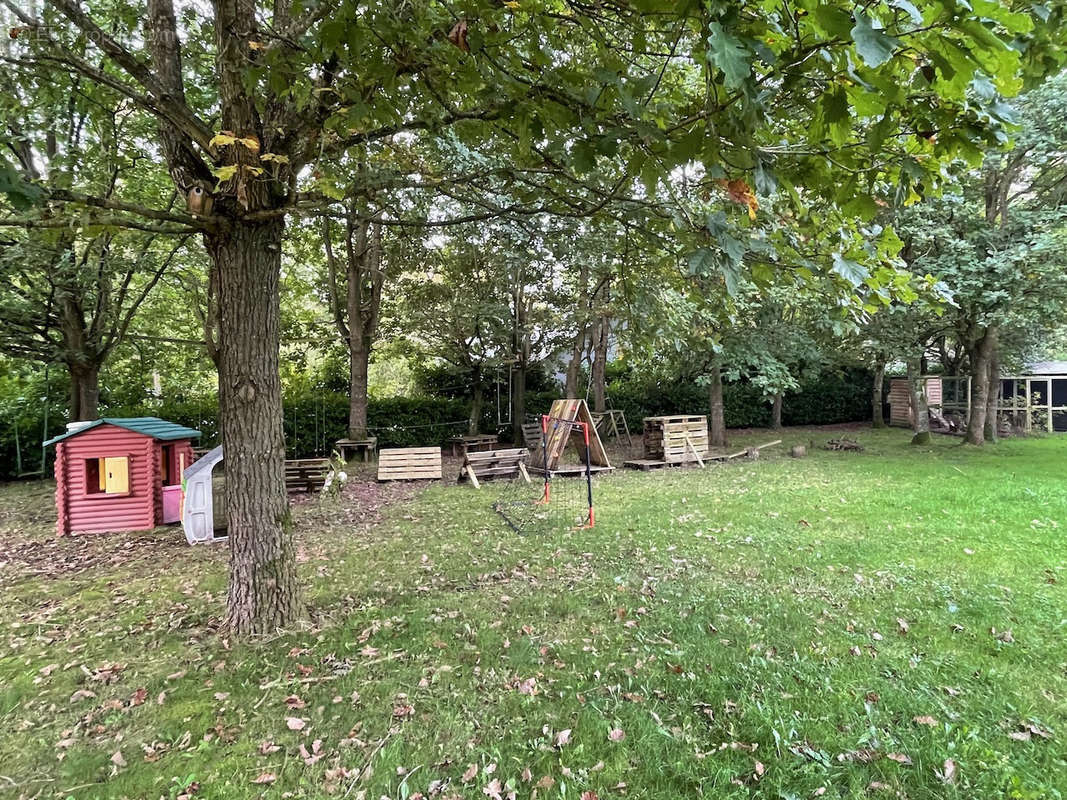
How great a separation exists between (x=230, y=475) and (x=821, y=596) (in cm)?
474

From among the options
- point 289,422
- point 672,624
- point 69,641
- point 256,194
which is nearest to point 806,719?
point 672,624

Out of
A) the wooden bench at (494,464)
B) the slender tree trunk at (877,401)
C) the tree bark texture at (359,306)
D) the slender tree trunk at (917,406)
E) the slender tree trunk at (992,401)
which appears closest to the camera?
the wooden bench at (494,464)

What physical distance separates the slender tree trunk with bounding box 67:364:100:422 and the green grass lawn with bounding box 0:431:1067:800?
4.05 meters

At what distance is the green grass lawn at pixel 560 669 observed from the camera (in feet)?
8.20

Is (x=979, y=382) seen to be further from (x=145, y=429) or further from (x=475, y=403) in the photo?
(x=145, y=429)

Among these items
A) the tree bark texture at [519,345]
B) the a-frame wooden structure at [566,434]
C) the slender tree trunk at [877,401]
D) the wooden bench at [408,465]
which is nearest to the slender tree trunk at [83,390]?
the wooden bench at [408,465]

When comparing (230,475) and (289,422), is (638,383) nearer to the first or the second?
(289,422)

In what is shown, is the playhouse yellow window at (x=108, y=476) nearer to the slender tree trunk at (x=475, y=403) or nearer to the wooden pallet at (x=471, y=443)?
the wooden pallet at (x=471, y=443)

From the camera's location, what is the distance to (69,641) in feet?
12.5

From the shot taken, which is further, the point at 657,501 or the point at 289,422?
the point at 289,422

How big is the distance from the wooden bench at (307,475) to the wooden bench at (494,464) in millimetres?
2591

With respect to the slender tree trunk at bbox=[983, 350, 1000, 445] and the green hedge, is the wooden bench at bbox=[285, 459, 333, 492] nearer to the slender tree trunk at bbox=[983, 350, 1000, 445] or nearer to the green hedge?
the green hedge

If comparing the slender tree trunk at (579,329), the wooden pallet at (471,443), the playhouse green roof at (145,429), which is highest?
the slender tree trunk at (579,329)

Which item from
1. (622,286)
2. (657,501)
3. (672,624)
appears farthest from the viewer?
(657,501)
